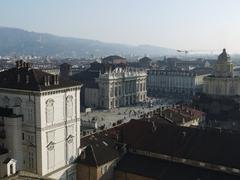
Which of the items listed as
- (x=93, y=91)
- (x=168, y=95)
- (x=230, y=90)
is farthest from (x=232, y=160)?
(x=168, y=95)

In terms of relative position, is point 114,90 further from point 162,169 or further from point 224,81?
point 162,169

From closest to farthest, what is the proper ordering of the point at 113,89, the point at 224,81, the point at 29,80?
the point at 29,80
the point at 224,81
the point at 113,89

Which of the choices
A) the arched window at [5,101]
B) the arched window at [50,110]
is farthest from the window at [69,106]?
the arched window at [5,101]

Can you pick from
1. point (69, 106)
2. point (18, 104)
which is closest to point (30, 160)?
point (18, 104)

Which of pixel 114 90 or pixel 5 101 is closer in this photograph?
pixel 5 101

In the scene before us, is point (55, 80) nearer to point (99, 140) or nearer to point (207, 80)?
point (99, 140)
